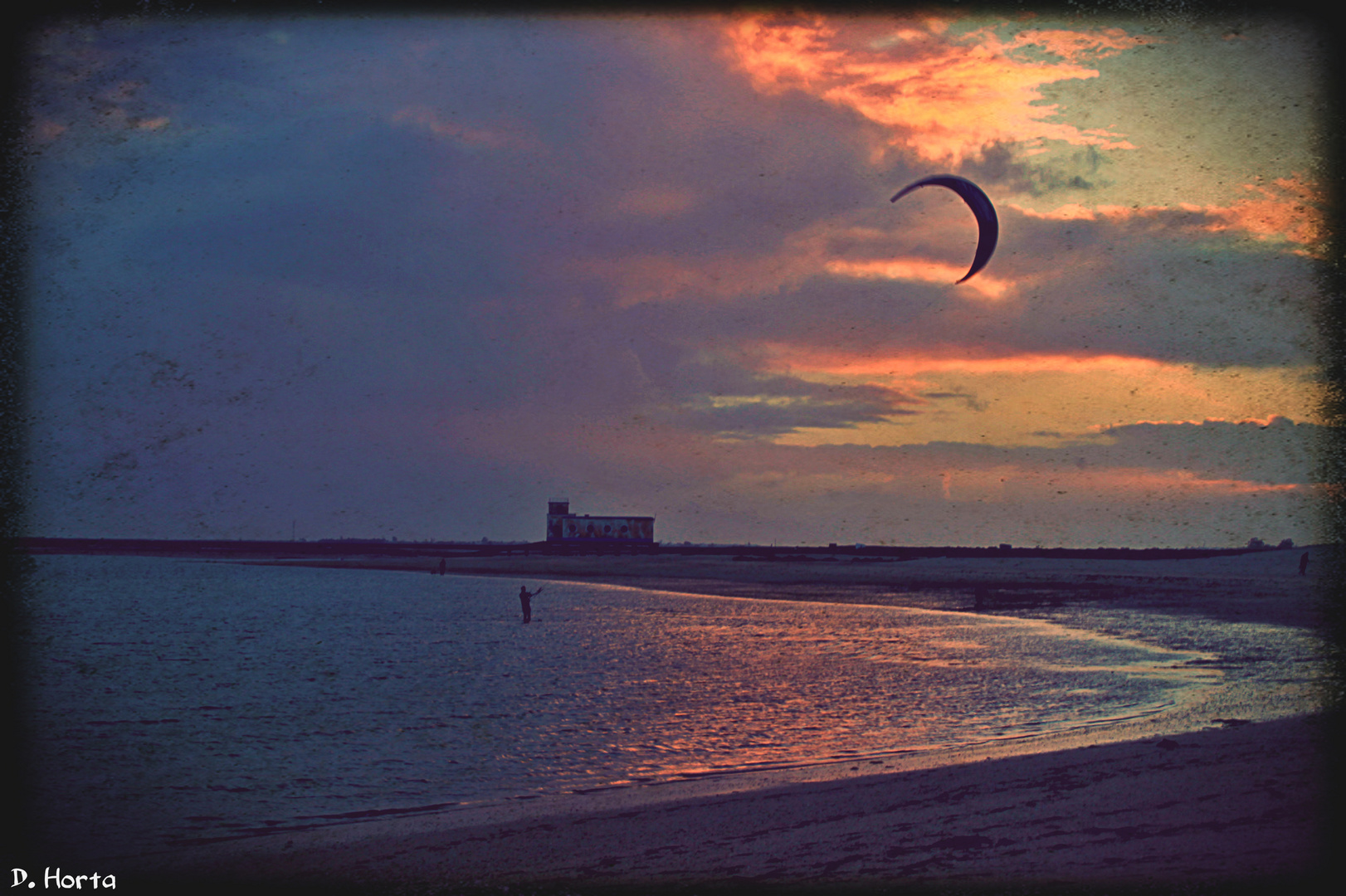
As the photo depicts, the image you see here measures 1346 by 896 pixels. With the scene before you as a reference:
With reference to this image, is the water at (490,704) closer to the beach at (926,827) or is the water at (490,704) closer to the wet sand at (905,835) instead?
the beach at (926,827)

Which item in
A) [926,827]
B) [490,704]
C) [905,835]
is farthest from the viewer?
[490,704]

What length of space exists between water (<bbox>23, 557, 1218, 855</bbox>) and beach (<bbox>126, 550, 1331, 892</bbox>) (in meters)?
1.24

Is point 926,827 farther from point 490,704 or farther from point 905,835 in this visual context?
point 490,704

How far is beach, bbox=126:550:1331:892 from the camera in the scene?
811 cm

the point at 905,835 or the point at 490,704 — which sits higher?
the point at 905,835

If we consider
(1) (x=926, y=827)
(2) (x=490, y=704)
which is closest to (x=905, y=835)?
(1) (x=926, y=827)

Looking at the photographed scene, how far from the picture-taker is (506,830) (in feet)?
34.3

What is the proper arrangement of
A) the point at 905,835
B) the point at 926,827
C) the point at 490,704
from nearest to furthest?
the point at 905,835
the point at 926,827
the point at 490,704

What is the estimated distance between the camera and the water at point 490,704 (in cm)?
1293

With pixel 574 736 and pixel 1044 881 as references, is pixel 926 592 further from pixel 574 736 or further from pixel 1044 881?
pixel 1044 881

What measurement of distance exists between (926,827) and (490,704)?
1250cm

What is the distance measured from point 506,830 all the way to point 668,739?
221 inches

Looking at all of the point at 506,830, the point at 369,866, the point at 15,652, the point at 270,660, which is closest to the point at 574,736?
the point at 506,830

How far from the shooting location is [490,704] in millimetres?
19719
